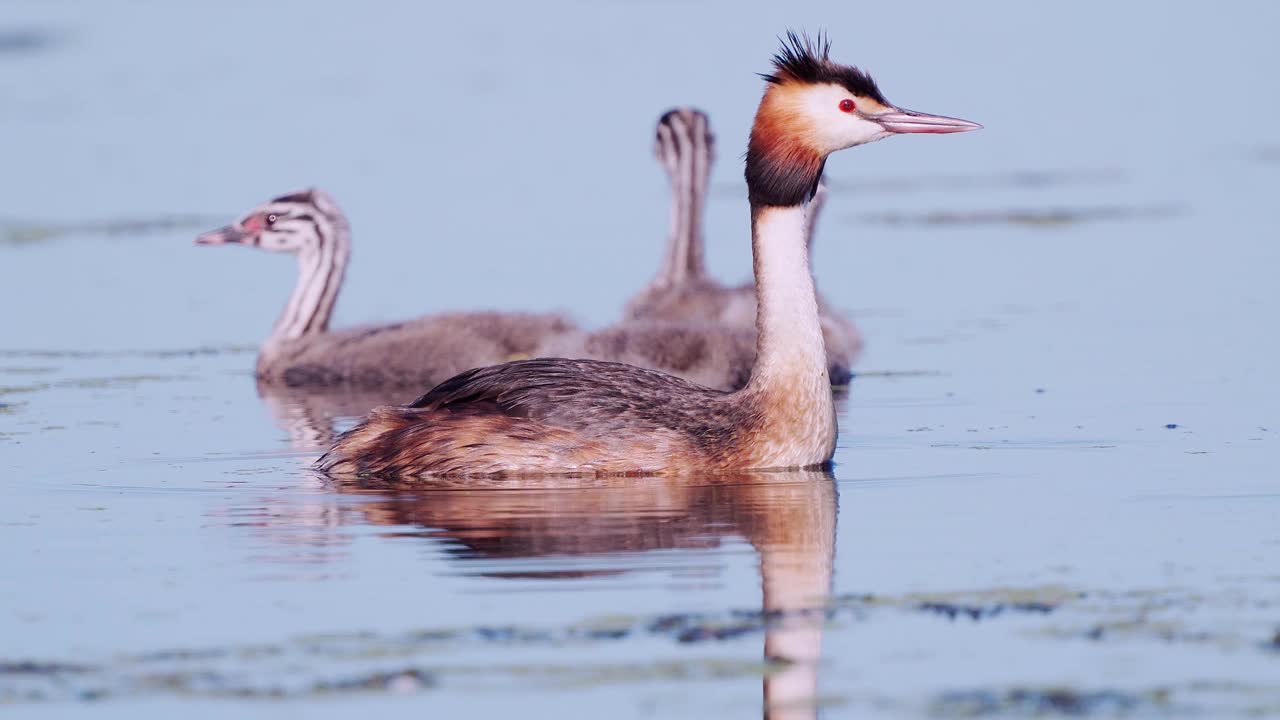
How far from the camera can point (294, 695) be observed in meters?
6.59

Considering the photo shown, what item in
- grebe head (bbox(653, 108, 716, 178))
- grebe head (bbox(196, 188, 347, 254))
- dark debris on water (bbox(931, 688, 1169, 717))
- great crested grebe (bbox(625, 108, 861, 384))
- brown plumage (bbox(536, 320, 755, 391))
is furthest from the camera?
grebe head (bbox(653, 108, 716, 178))

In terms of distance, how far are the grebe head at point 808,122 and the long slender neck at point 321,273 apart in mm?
6750

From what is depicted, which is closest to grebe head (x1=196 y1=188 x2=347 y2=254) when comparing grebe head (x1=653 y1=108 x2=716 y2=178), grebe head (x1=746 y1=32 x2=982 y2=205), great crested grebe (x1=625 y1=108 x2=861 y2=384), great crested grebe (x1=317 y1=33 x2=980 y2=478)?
great crested grebe (x1=625 y1=108 x2=861 y2=384)

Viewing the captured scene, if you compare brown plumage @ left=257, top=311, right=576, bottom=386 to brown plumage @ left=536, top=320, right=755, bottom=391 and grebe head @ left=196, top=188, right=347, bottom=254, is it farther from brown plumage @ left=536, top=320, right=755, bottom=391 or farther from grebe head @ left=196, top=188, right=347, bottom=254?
grebe head @ left=196, top=188, right=347, bottom=254

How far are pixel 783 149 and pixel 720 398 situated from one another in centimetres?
109

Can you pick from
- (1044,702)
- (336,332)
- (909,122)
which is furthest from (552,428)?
(336,332)

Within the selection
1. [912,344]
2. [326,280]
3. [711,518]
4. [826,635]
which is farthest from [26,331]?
[826,635]

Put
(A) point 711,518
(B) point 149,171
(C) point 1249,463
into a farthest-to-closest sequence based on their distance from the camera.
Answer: (B) point 149,171, (C) point 1249,463, (A) point 711,518

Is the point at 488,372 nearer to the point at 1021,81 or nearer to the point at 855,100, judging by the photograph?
the point at 855,100

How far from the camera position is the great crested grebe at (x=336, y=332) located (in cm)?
1539

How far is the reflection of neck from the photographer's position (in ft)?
→ 21.5

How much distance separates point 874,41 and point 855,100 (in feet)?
72.4

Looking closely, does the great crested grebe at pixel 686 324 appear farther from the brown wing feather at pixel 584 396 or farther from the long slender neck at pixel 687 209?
the brown wing feather at pixel 584 396

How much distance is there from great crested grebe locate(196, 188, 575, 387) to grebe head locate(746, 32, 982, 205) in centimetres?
469
